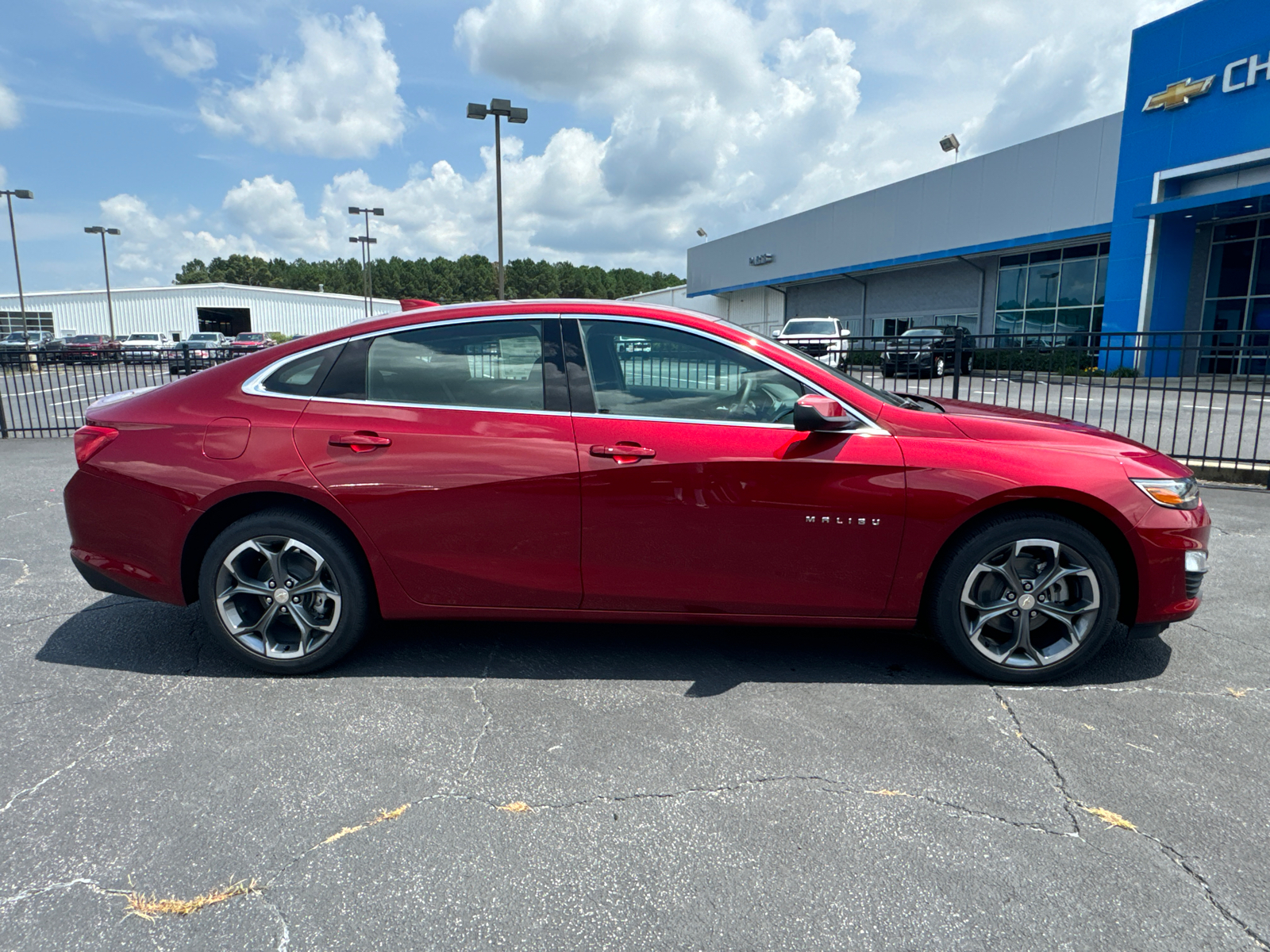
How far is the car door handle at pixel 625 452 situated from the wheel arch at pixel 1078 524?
1.27 m

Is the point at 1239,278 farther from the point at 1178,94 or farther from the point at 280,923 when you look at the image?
the point at 280,923

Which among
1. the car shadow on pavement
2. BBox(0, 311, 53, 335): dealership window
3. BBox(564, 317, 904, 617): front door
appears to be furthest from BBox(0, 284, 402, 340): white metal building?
BBox(564, 317, 904, 617): front door

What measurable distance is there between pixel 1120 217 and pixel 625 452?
84.3 ft

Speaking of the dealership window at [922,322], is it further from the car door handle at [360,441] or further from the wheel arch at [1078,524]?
the car door handle at [360,441]

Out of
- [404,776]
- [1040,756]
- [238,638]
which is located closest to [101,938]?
[404,776]

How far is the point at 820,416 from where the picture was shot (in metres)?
3.12

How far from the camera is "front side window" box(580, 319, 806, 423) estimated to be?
10.7ft

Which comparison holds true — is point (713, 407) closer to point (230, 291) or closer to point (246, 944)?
point (246, 944)

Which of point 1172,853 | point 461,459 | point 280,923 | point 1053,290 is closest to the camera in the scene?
point 280,923

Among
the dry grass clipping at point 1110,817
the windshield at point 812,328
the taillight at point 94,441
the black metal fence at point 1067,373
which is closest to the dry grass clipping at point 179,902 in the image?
the taillight at point 94,441

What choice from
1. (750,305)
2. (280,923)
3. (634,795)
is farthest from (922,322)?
(280,923)

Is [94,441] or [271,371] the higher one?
[271,371]

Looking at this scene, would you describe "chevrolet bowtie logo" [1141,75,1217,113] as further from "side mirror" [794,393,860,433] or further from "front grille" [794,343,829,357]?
"side mirror" [794,393,860,433]

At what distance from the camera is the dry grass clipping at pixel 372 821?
2.35 m
